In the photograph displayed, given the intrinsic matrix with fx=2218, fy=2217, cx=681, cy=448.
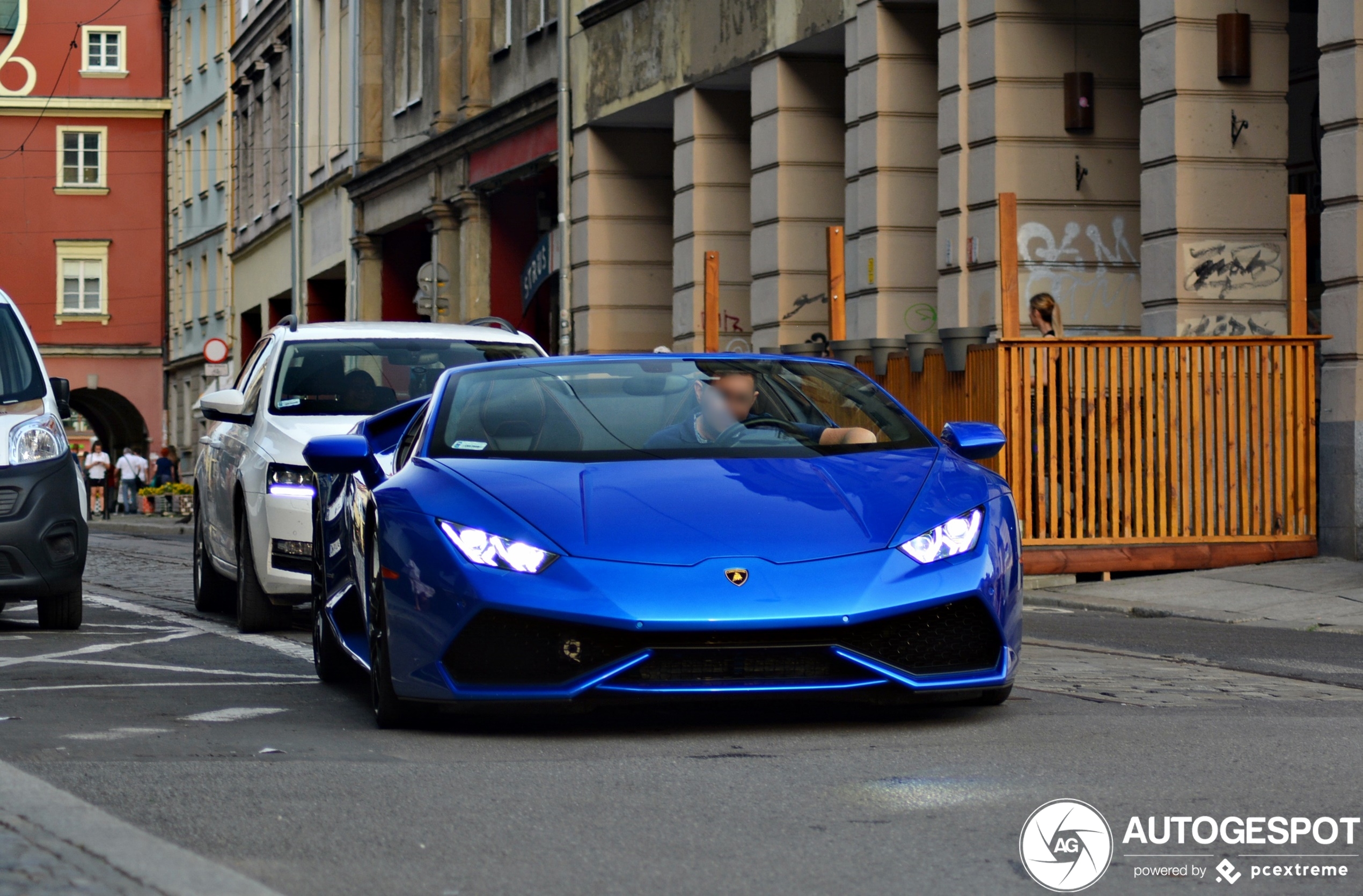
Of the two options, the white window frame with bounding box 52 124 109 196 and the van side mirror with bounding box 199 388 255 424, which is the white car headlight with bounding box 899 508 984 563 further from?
the white window frame with bounding box 52 124 109 196

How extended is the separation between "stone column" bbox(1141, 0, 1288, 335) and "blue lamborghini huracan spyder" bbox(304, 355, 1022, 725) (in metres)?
10.5

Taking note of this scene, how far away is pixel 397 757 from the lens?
6.19m

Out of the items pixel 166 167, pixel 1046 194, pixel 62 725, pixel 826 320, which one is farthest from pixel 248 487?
pixel 166 167

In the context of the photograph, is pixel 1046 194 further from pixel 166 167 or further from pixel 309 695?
pixel 166 167

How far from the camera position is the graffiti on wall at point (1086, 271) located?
19812 mm

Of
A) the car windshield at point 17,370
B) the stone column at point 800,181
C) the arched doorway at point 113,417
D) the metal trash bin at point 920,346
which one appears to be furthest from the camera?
the arched doorway at point 113,417

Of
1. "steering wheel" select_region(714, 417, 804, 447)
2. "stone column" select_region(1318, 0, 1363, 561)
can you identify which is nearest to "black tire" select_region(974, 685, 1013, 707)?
"steering wheel" select_region(714, 417, 804, 447)

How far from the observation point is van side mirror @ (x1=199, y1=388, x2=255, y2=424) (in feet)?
38.0

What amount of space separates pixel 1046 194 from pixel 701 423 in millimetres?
13026

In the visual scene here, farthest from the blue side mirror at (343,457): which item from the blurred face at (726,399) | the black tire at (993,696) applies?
the black tire at (993,696)

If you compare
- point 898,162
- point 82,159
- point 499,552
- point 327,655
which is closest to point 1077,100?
point 898,162

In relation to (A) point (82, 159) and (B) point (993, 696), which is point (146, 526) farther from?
(B) point (993, 696)

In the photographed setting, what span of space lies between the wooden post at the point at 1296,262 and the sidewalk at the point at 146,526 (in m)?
18.4

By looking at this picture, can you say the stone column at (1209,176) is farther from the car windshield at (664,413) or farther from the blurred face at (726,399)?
the blurred face at (726,399)
